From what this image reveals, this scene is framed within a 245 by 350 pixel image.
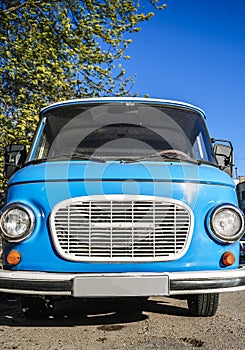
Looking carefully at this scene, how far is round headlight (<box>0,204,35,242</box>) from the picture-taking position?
366cm

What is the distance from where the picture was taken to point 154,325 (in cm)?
439

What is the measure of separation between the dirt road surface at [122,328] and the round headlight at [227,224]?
Result: 2.92 ft

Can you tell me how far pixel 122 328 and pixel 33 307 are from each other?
0.97m

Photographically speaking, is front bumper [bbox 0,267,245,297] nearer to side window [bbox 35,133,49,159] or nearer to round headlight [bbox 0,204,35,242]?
round headlight [bbox 0,204,35,242]

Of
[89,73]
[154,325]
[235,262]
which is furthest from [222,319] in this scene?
[89,73]

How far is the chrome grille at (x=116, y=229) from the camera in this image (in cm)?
358

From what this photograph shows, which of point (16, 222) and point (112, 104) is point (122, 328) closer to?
point (16, 222)

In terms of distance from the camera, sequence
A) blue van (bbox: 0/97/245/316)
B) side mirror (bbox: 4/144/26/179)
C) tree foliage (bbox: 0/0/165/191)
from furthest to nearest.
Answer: tree foliage (bbox: 0/0/165/191) → side mirror (bbox: 4/144/26/179) → blue van (bbox: 0/97/245/316)

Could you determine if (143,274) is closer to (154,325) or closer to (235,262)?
(235,262)

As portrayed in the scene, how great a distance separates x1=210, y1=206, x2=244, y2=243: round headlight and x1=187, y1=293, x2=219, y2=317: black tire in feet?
2.88

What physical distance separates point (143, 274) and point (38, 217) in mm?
983

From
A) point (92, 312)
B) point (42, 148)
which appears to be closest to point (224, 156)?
point (42, 148)

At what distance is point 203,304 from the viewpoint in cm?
448

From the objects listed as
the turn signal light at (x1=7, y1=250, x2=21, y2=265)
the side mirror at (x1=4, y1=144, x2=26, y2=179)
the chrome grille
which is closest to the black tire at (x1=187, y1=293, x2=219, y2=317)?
the chrome grille
